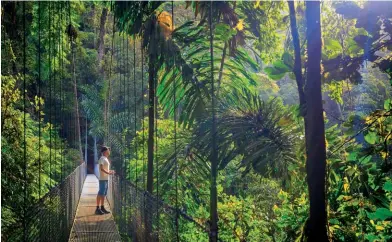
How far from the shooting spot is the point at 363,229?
2105 mm

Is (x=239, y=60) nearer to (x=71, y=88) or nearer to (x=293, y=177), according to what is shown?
(x=293, y=177)

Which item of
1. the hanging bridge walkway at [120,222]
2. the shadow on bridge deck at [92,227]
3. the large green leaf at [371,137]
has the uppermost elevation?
the large green leaf at [371,137]

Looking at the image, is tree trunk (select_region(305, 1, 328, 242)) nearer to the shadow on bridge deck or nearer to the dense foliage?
the dense foliage

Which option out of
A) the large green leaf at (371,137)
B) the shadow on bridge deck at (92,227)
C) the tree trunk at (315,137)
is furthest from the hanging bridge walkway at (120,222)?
the large green leaf at (371,137)

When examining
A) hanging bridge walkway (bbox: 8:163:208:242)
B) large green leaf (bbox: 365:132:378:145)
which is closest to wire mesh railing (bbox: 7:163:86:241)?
hanging bridge walkway (bbox: 8:163:208:242)

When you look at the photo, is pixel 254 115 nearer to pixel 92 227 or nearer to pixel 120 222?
pixel 120 222

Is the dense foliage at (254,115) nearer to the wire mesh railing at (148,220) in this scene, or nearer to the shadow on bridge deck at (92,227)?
the wire mesh railing at (148,220)

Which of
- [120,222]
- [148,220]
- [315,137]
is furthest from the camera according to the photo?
[120,222]

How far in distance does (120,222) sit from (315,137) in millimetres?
3274

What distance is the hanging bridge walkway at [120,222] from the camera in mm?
2385

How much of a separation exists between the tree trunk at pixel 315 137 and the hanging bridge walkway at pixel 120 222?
0.43 m

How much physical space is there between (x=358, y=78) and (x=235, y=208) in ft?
10.0

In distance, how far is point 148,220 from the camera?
9.95 ft

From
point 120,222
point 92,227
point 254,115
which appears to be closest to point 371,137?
point 254,115
